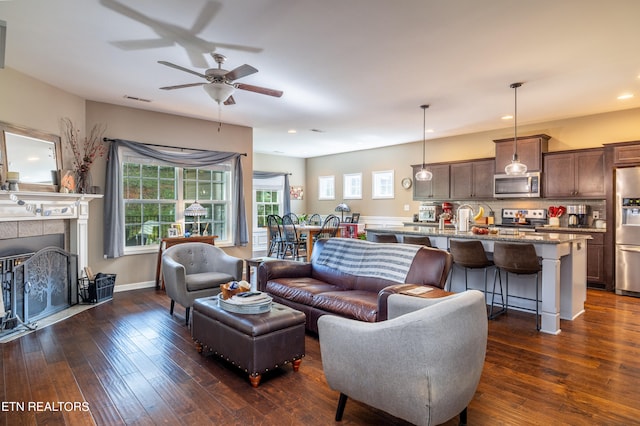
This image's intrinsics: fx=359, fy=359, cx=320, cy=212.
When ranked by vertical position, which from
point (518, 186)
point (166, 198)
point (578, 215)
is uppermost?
point (518, 186)

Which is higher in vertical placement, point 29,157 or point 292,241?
point 29,157

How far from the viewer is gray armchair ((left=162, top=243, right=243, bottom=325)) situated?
12.5 ft

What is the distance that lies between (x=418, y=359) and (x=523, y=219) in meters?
5.71

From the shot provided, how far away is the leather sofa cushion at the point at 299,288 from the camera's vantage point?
3.51 m

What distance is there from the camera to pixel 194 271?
4.46 metres

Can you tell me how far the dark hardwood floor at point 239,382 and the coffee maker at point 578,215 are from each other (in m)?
2.53

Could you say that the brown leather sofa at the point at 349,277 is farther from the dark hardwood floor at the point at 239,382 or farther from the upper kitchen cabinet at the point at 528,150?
the upper kitchen cabinet at the point at 528,150

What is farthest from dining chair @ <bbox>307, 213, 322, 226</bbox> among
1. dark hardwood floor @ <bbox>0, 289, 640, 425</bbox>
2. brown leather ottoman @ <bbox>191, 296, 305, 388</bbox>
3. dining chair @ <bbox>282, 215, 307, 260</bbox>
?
brown leather ottoman @ <bbox>191, 296, 305, 388</bbox>

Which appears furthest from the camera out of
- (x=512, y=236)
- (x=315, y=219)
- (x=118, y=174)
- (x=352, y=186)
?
(x=315, y=219)

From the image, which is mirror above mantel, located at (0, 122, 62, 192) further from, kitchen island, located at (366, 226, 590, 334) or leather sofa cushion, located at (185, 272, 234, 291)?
kitchen island, located at (366, 226, 590, 334)

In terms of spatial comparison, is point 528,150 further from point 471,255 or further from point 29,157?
point 29,157

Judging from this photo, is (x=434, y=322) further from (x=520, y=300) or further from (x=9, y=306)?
(x=9, y=306)

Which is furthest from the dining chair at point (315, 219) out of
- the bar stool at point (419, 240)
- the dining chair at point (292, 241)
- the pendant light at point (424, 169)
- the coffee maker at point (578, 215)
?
the coffee maker at point (578, 215)

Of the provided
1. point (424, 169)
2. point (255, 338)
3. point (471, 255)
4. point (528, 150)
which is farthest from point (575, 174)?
point (255, 338)
